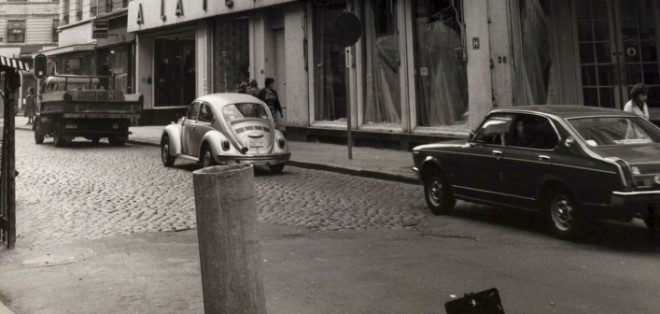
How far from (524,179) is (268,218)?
11.1ft

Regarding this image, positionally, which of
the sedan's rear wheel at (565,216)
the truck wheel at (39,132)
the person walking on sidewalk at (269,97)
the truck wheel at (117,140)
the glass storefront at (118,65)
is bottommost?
the sedan's rear wheel at (565,216)

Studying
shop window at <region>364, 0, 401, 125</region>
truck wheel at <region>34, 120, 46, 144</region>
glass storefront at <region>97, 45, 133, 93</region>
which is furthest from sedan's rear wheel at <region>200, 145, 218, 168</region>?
glass storefront at <region>97, 45, 133, 93</region>

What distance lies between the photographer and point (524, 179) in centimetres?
751

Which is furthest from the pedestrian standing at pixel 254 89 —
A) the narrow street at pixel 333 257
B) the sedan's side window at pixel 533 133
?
the sedan's side window at pixel 533 133

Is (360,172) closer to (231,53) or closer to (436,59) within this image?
(436,59)

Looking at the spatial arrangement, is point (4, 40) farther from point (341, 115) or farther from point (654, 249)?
point (654, 249)

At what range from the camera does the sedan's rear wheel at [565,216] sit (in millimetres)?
6855

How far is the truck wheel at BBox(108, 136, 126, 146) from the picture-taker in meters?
21.1

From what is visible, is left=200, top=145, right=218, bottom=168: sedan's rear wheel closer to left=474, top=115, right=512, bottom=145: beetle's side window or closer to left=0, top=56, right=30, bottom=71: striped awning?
left=0, top=56, right=30, bottom=71: striped awning

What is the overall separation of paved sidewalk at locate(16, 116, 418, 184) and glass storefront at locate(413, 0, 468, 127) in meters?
1.35

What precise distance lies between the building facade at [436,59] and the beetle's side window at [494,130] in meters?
6.02

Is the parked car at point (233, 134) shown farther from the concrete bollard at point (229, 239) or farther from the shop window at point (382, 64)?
the concrete bollard at point (229, 239)

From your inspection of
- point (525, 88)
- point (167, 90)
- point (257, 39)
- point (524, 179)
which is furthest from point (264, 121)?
point (167, 90)

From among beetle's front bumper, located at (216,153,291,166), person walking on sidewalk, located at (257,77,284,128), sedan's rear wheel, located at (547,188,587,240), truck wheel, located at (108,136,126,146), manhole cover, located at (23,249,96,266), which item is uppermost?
person walking on sidewalk, located at (257,77,284,128)
